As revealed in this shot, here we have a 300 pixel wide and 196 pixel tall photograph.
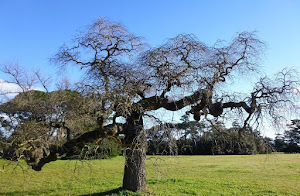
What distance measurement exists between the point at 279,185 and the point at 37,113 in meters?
11.6

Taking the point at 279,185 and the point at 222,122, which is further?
the point at 279,185

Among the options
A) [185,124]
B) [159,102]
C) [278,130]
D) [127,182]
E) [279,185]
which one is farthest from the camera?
[279,185]

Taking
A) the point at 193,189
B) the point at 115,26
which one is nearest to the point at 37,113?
the point at 115,26

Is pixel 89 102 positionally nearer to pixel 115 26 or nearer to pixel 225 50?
pixel 115 26

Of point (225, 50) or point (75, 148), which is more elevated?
point (225, 50)

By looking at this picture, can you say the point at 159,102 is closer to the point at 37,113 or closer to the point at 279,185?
the point at 37,113

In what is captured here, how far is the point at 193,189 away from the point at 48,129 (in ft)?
19.6

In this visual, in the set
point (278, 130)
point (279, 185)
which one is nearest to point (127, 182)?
point (278, 130)

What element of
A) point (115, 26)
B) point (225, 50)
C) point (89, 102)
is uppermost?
point (115, 26)

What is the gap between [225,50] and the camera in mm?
7031

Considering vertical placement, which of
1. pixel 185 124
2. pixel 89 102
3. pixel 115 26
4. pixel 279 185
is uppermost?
pixel 115 26

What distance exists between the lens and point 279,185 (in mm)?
11641

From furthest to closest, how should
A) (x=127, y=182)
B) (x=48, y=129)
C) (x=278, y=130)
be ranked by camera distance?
(x=48, y=129) < (x=127, y=182) < (x=278, y=130)

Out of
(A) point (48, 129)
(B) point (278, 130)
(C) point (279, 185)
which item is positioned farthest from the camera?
(C) point (279, 185)
